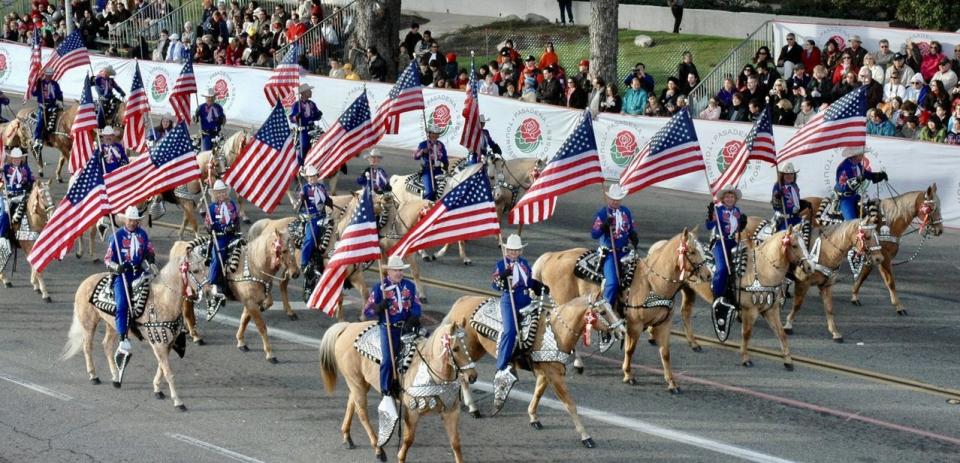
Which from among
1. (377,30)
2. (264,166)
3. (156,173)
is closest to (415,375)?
(264,166)

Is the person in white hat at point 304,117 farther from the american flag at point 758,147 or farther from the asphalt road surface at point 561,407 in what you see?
the american flag at point 758,147

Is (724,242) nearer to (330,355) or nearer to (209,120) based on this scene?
(330,355)

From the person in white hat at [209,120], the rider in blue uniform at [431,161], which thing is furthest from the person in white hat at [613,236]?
the person in white hat at [209,120]

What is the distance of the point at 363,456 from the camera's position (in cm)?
1791

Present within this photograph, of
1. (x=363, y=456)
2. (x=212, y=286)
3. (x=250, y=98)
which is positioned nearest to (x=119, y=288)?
(x=212, y=286)

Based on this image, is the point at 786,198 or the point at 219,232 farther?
the point at 786,198

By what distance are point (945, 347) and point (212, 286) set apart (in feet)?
39.4

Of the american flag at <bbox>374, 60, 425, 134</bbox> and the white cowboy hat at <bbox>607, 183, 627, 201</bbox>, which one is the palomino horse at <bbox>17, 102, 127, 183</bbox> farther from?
the white cowboy hat at <bbox>607, 183, 627, 201</bbox>

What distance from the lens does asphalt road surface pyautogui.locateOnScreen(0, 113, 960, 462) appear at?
1800 cm

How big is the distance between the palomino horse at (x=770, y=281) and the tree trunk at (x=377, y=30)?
21.8m

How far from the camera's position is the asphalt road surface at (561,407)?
1800 centimetres

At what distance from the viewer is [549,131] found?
33625 mm

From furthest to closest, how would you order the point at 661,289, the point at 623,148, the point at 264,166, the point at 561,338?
the point at 623,148 → the point at 264,166 → the point at 661,289 → the point at 561,338

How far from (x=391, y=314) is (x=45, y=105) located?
768 inches
